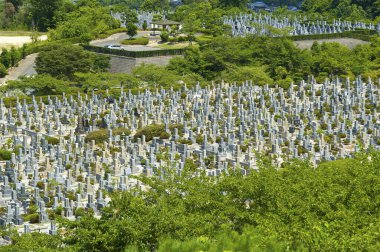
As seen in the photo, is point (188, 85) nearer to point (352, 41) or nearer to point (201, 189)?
point (352, 41)

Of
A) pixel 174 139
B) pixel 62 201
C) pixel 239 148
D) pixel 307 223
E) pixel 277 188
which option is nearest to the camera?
pixel 307 223

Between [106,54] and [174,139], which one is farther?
[106,54]

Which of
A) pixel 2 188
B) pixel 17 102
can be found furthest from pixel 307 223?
pixel 17 102

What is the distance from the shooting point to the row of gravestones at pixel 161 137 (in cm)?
3338

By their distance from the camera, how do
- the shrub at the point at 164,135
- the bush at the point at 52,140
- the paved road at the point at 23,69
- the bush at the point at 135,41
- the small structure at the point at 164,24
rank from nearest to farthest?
1. the bush at the point at 52,140
2. the shrub at the point at 164,135
3. the paved road at the point at 23,69
4. the bush at the point at 135,41
5. the small structure at the point at 164,24

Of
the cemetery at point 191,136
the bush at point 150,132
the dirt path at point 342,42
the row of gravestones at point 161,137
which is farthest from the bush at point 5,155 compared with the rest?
the dirt path at point 342,42

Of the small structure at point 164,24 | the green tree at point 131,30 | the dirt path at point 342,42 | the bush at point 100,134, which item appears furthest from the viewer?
the small structure at point 164,24

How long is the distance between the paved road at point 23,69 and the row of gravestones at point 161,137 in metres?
18.2

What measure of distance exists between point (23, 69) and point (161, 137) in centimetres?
3390

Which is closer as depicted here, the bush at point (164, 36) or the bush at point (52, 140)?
the bush at point (52, 140)

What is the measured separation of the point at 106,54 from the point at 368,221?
52.5m

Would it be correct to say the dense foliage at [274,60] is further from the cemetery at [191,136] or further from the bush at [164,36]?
the bush at [164,36]

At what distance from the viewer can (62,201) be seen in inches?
1235

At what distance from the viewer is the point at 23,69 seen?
73250 mm
